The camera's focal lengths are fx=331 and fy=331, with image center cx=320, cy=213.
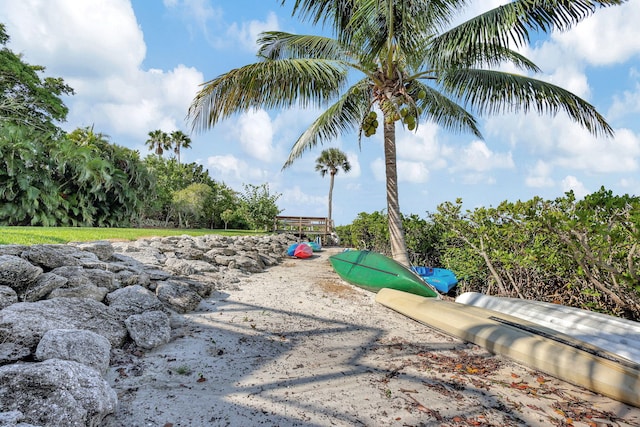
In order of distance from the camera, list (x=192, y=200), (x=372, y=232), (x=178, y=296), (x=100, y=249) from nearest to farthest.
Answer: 1. (x=178, y=296)
2. (x=100, y=249)
3. (x=372, y=232)
4. (x=192, y=200)

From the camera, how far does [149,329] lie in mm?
2900

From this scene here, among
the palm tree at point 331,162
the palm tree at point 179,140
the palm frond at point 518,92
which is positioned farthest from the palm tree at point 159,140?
the palm frond at point 518,92

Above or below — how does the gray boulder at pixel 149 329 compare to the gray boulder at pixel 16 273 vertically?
below

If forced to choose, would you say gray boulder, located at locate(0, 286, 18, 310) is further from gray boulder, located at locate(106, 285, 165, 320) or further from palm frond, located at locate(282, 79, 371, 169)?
palm frond, located at locate(282, 79, 371, 169)

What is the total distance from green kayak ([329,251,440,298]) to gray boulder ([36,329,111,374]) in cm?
426

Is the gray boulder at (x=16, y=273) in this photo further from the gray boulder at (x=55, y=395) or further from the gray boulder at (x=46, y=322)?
the gray boulder at (x=55, y=395)

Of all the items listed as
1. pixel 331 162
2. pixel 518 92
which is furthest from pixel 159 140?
pixel 518 92

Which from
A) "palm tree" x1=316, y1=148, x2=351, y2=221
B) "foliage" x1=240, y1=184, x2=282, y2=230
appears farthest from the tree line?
"palm tree" x1=316, y1=148, x2=351, y2=221

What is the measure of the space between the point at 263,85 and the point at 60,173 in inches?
497

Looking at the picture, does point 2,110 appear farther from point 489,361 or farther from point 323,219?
point 489,361

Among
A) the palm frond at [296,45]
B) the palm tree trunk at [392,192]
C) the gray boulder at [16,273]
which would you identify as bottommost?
the gray boulder at [16,273]

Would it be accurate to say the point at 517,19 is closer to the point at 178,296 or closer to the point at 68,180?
the point at 178,296

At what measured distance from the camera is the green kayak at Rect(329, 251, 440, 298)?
5465mm

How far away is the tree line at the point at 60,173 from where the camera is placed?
1245 cm
